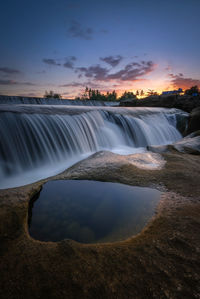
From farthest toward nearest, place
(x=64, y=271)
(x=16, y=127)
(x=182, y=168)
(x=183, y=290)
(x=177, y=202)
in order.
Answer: (x=16, y=127) < (x=182, y=168) < (x=177, y=202) < (x=64, y=271) < (x=183, y=290)

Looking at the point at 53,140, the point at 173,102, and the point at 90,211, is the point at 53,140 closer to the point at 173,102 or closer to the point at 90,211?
the point at 90,211

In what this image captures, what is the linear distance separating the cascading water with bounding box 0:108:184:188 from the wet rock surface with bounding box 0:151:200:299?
8.62ft

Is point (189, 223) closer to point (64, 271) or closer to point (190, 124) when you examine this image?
point (64, 271)

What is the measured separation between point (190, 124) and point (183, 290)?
37.5ft

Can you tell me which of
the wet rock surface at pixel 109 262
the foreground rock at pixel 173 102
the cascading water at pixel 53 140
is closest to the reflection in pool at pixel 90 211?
the wet rock surface at pixel 109 262

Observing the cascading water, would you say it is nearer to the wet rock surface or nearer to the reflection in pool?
the reflection in pool

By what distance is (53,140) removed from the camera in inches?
220

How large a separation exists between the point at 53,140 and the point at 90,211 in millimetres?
4090

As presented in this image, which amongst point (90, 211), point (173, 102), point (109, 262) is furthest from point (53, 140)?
point (173, 102)

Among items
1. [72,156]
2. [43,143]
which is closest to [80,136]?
[72,156]

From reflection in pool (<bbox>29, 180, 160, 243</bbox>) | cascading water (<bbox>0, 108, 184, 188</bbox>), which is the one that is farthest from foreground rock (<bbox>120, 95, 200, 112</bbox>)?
reflection in pool (<bbox>29, 180, 160, 243</bbox>)

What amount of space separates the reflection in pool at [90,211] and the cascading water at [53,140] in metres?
1.89

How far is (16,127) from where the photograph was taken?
5.02 m

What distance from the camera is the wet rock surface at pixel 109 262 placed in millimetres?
969
